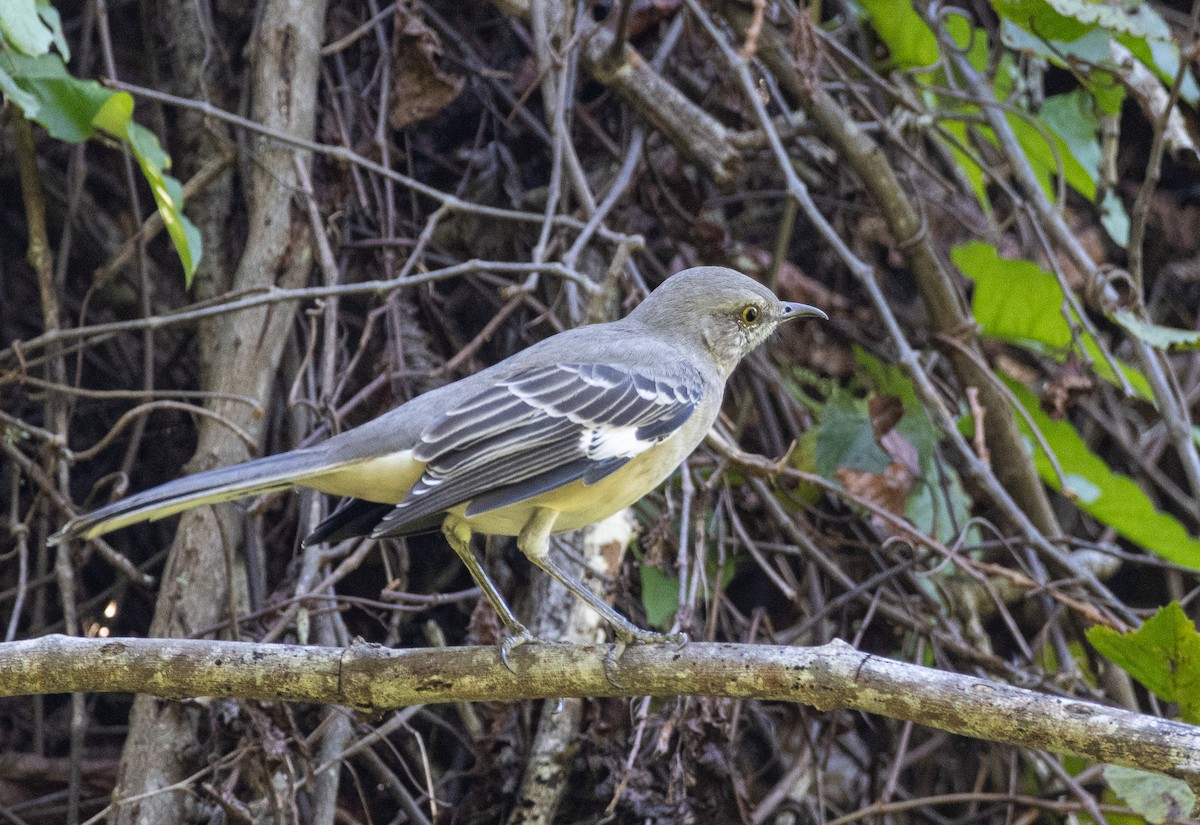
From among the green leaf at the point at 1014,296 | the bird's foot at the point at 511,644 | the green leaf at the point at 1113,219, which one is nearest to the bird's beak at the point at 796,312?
the green leaf at the point at 1014,296

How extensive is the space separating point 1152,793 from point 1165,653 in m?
0.57

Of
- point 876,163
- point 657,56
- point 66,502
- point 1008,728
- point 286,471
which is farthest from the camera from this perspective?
point 657,56

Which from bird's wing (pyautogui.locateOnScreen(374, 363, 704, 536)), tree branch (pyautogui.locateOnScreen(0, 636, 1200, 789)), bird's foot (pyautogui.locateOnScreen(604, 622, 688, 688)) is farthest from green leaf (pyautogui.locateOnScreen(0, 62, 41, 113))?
bird's foot (pyautogui.locateOnScreen(604, 622, 688, 688))

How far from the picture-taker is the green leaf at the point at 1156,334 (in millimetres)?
4324

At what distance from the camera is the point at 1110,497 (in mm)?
4762

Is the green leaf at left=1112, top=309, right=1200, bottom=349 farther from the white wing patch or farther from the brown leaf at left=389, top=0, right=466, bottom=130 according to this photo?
the brown leaf at left=389, top=0, right=466, bottom=130

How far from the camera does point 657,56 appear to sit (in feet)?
18.0

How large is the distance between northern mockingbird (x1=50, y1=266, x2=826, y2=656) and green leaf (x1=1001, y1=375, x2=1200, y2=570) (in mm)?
1903

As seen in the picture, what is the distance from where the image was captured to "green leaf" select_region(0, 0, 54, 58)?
333 cm

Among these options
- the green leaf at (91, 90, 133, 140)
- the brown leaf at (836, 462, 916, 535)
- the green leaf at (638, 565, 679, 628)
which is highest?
the green leaf at (91, 90, 133, 140)

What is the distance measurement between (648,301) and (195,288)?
2.21 m

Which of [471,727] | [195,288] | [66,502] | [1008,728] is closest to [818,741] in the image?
[471,727]

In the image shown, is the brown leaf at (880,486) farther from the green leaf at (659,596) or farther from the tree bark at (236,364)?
the tree bark at (236,364)

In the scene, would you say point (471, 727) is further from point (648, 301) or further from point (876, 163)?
point (876, 163)
